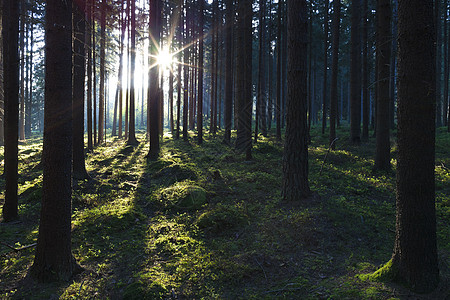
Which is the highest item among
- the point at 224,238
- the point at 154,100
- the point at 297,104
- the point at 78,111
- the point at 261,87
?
the point at 261,87

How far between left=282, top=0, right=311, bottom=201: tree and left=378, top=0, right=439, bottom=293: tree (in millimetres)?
3613

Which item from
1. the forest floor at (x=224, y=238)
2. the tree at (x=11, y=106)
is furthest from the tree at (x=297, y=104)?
the tree at (x=11, y=106)

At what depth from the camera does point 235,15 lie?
22.2m

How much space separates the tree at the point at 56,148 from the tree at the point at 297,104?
5258 millimetres

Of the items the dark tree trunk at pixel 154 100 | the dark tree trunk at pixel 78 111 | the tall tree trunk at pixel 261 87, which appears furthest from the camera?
the tall tree trunk at pixel 261 87

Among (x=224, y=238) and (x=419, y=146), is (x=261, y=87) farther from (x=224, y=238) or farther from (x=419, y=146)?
(x=419, y=146)

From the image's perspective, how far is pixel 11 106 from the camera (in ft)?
21.5

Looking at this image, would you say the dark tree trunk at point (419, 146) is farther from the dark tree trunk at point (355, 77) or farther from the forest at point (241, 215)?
the dark tree trunk at point (355, 77)

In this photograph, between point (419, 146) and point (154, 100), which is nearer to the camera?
point (419, 146)

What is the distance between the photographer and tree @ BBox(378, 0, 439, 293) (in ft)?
12.1

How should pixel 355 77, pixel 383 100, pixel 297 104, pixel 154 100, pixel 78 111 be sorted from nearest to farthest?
pixel 297 104 → pixel 383 100 → pixel 78 111 → pixel 154 100 → pixel 355 77

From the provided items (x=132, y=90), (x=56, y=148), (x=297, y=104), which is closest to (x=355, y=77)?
(x=297, y=104)

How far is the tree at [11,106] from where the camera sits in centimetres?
638

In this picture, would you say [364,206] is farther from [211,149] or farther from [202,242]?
[211,149]
